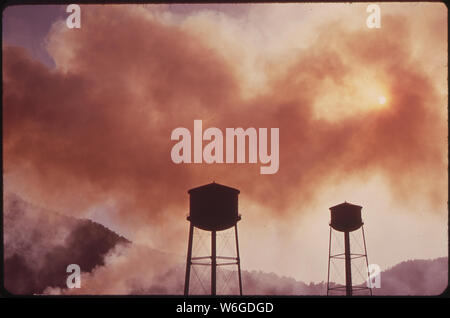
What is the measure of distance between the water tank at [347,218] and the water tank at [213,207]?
12.9ft

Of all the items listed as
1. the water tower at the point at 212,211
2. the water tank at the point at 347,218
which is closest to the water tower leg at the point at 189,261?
the water tower at the point at 212,211

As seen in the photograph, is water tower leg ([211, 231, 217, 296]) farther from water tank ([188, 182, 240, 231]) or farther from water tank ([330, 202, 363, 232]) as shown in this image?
water tank ([330, 202, 363, 232])

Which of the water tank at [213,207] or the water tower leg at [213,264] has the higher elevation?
the water tank at [213,207]

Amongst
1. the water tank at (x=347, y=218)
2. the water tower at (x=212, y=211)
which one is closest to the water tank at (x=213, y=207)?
the water tower at (x=212, y=211)

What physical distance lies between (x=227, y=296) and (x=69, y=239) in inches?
183

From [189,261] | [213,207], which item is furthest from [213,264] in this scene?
[213,207]

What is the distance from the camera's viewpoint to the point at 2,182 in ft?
31.5

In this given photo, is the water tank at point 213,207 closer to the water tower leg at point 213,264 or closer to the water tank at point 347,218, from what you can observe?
the water tower leg at point 213,264

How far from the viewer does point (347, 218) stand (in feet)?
63.3

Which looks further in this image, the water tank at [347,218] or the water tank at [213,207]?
the water tank at [347,218]

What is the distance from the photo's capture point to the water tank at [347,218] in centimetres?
1883

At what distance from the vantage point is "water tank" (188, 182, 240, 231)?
16078 millimetres
